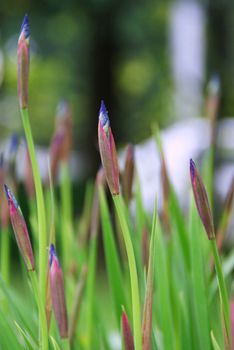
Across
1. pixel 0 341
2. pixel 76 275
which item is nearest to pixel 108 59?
pixel 76 275

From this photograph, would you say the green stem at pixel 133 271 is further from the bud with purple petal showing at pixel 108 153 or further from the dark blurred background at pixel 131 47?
the dark blurred background at pixel 131 47

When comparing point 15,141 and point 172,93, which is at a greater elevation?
point 172,93

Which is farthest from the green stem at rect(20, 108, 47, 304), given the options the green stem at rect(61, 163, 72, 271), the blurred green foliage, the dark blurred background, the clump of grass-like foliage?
the blurred green foliage

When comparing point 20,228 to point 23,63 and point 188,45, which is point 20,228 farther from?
point 188,45

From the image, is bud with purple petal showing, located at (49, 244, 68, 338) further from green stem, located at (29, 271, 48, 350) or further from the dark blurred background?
the dark blurred background

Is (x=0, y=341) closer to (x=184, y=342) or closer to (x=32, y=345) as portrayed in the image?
(x=32, y=345)
